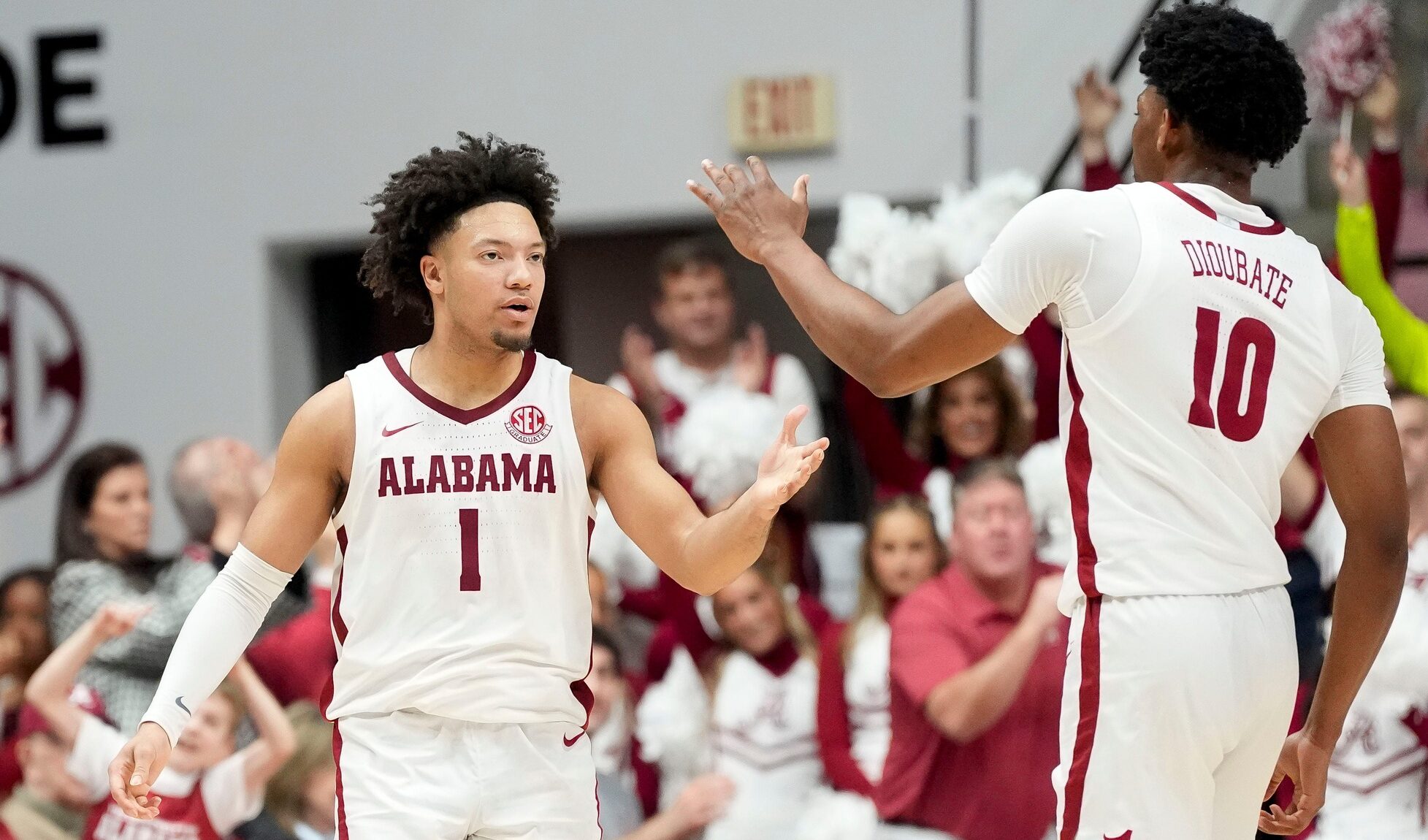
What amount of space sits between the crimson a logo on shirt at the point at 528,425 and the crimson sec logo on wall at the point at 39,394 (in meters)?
5.49

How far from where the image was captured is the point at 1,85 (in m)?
7.94

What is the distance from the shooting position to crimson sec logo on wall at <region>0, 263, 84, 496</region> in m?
Answer: 7.98

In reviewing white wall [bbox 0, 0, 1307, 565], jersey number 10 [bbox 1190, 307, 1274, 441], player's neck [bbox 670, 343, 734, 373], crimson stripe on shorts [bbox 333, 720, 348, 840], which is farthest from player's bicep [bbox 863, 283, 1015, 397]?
white wall [bbox 0, 0, 1307, 565]

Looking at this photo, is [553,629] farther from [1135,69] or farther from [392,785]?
[1135,69]

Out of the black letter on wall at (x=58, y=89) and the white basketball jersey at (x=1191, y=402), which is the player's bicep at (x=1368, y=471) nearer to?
the white basketball jersey at (x=1191, y=402)

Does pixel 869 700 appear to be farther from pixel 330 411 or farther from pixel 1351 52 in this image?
pixel 1351 52

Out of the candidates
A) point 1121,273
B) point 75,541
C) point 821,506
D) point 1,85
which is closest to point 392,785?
point 1121,273

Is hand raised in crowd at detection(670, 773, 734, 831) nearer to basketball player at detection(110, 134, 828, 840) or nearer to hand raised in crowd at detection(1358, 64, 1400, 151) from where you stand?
basketball player at detection(110, 134, 828, 840)

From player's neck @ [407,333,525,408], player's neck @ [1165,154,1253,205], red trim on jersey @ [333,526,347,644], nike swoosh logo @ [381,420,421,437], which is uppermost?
player's neck @ [1165,154,1253,205]

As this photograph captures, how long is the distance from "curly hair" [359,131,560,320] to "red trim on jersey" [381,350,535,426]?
189mm

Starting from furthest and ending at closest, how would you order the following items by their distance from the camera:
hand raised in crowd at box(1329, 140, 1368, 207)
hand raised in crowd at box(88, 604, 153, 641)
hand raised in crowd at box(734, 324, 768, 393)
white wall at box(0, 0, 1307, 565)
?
white wall at box(0, 0, 1307, 565) < hand raised in crowd at box(734, 324, 768, 393) < hand raised in crowd at box(1329, 140, 1368, 207) < hand raised in crowd at box(88, 604, 153, 641)

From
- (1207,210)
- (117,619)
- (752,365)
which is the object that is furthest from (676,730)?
(1207,210)

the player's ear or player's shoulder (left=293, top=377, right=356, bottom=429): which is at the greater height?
the player's ear

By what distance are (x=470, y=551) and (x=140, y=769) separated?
2.09 feet
